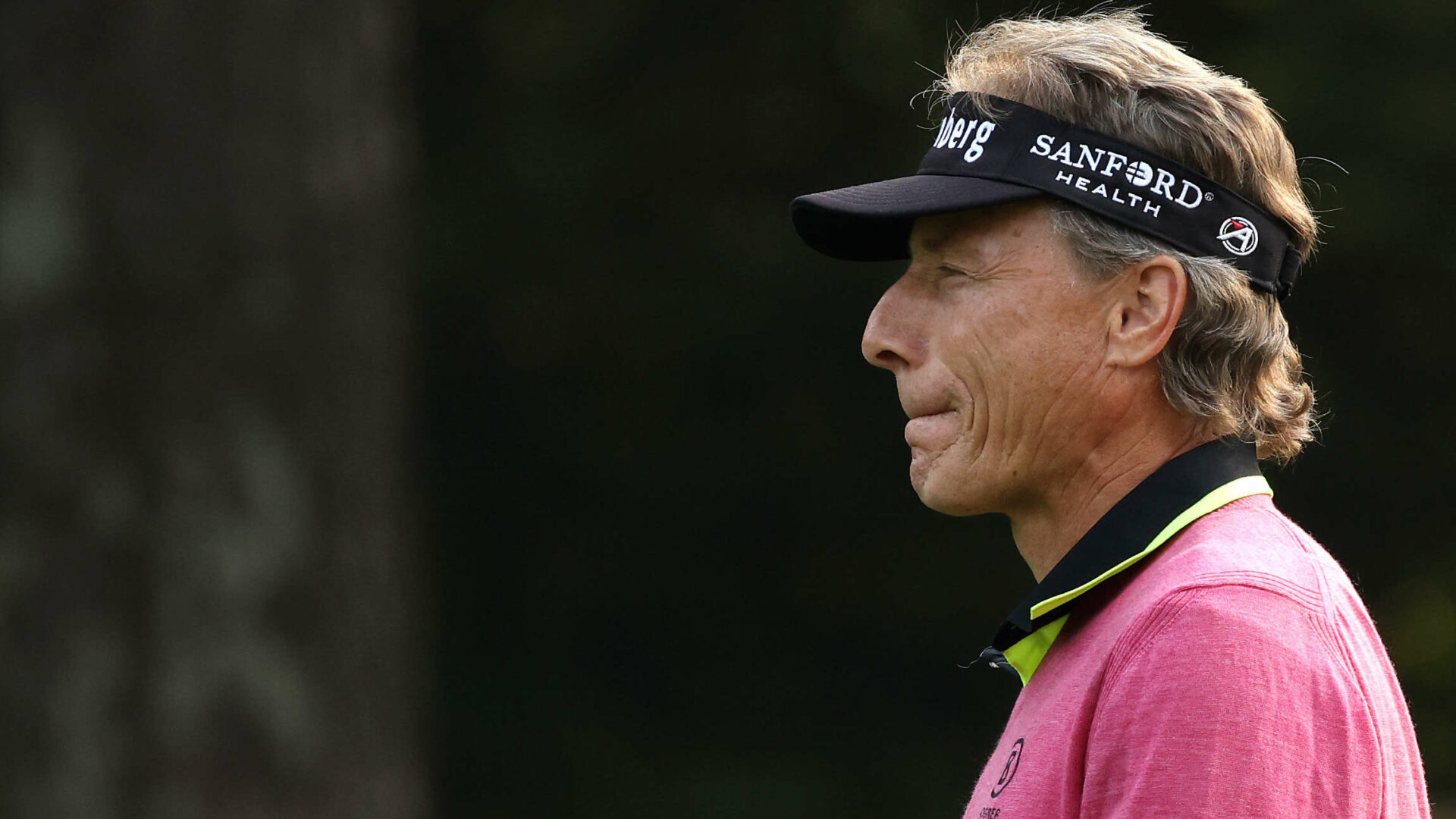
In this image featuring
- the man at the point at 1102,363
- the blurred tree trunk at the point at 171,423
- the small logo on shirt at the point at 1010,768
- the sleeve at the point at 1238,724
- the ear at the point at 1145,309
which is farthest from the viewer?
the blurred tree trunk at the point at 171,423

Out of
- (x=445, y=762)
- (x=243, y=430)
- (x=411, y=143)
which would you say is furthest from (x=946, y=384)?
(x=445, y=762)

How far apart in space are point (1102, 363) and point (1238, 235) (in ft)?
0.71

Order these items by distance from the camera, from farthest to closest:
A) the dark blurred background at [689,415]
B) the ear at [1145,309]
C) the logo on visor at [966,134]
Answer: the dark blurred background at [689,415] < the logo on visor at [966,134] < the ear at [1145,309]

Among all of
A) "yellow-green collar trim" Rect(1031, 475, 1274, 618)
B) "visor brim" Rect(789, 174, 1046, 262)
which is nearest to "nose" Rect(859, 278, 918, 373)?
"visor brim" Rect(789, 174, 1046, 262)

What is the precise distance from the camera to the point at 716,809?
7797 mm

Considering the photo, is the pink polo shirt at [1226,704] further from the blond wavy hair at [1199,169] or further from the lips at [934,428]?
the lips at [934,428]

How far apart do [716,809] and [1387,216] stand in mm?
3862

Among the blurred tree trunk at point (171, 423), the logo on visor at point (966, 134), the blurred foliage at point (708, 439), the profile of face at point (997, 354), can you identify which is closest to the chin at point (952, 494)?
the profile of face at point (997, 354)

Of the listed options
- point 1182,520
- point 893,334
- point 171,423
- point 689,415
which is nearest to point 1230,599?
point 1182,520

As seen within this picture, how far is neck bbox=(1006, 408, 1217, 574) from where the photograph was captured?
78.3 inches

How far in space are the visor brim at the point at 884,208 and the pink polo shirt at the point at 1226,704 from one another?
46cm

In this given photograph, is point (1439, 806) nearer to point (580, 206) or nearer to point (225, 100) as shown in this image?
point (580, 206)

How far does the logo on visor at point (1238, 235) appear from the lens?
6.45 ft

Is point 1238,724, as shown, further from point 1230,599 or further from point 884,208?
point 884,208
